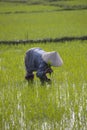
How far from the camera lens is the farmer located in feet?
12.7

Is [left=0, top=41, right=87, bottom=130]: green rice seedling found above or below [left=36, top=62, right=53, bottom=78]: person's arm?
below

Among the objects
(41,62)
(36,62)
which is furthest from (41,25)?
(41,62)

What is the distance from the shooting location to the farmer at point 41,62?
3863 mm

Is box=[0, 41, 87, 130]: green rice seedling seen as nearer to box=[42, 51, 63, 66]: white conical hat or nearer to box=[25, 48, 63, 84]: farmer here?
box=[25, 48, 63, 84]: farmer

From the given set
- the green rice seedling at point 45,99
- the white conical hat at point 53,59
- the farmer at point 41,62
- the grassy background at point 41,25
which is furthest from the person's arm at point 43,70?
the grassy background at point 41,25

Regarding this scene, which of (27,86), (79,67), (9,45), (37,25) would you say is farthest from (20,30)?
(27,86)

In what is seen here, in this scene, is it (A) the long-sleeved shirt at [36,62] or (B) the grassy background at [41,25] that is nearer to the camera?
(A) the long-sleeved shirt at [36,62]

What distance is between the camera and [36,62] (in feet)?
14.0

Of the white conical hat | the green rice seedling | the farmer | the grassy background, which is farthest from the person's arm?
the grassy background

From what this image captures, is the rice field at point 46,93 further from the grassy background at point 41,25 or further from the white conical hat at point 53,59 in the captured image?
the grassy background at point 41,25

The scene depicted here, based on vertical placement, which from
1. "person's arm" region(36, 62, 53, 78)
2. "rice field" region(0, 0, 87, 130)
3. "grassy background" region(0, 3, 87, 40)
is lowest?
"grassy background" region(0, 3, 87, 40)

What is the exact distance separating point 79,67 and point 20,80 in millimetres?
1129

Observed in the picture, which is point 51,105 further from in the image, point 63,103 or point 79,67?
point 79,67

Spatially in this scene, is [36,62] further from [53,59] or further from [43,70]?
[53,59]
